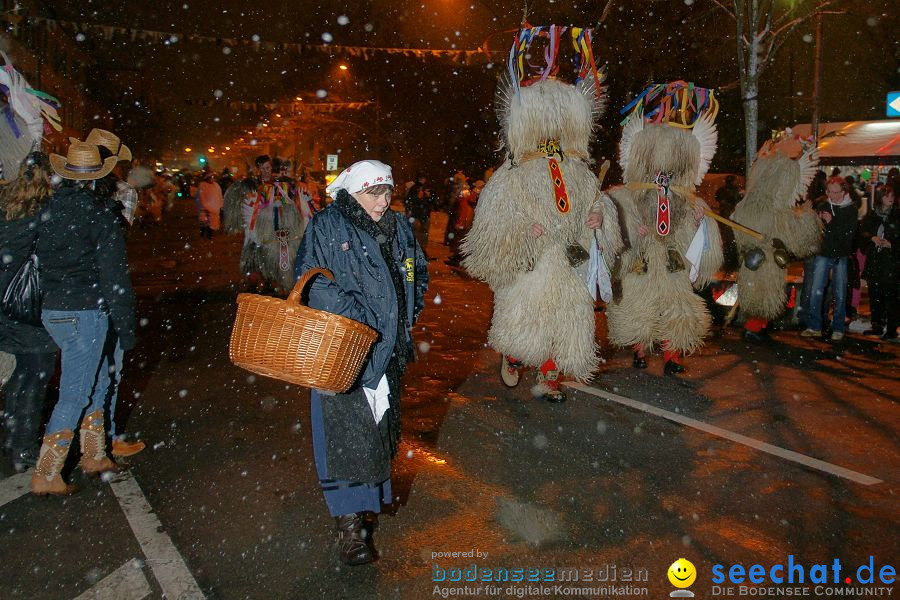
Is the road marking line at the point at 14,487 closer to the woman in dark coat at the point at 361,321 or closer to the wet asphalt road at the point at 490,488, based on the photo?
the wet asphalt road at the point at 490,488

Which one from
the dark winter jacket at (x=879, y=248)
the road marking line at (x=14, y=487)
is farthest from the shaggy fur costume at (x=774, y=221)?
the road marking line at (x=14, y=487)

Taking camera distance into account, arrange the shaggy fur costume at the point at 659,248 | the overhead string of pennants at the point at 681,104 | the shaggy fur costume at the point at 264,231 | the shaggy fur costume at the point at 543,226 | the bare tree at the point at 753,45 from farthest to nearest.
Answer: the bare tree at the point at 753,45
the shaggy fur costume at the point at 264,231
the overhead string of pennants at the point at 681,104
the shaggy fur costume at the point at 659,248
the shaggy fur costume at the point at 543,226

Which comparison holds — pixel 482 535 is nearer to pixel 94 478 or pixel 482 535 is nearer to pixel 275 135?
pixel 94 478

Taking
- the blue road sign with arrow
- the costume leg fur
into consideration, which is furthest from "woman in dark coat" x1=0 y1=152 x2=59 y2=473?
the blue road sign with arrow

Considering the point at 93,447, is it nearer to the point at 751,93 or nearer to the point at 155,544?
the point at 155,544

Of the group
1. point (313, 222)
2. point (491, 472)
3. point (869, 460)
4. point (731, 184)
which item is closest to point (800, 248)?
point (731, 184)

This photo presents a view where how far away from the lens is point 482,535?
3.59m

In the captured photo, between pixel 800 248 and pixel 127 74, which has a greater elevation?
pixel 127 74

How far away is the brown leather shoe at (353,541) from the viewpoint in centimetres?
328

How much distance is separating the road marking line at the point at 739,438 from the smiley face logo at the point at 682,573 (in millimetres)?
1671

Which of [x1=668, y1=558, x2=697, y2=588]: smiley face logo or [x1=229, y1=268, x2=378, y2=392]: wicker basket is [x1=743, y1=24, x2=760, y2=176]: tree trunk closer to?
[x1=668, y1=558, x2=697, y2=588]: smiley face logo

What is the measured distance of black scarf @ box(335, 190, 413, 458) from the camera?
11.3ft

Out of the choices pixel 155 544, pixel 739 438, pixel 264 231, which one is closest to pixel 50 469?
pixel 155 544

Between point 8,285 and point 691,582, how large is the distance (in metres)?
3.91
